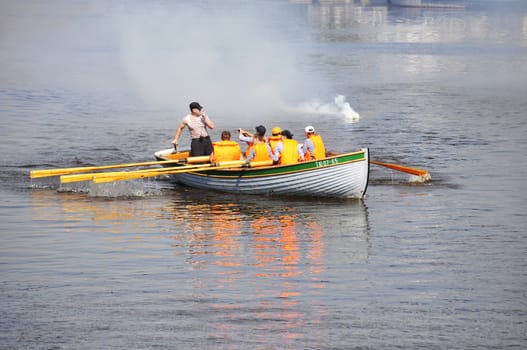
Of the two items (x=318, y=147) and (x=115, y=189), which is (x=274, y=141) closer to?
(x=318, y=147)

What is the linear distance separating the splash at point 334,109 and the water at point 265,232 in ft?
0.76

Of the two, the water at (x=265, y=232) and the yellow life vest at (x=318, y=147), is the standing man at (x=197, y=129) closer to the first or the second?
the water at (x=265, y=232)

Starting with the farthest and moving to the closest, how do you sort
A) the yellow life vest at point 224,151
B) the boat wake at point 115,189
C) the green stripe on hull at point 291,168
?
the boat wake at point 115,189, the yellow life vest at point 224,151, the green stripe on hull at point 291,168

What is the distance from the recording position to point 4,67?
265 feet

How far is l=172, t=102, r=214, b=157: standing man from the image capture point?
31.8 m

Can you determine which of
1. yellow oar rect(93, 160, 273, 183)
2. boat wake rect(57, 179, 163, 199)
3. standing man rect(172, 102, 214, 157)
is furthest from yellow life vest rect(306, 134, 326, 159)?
boat wake rect(57, 179, 163, 199)

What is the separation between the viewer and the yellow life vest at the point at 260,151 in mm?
30812

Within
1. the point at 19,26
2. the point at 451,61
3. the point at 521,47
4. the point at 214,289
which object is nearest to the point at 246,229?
the point at 214,289

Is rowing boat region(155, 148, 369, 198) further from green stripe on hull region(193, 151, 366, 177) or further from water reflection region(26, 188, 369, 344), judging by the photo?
water reflection region(26, 188, 369, 344)

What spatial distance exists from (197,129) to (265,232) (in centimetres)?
652

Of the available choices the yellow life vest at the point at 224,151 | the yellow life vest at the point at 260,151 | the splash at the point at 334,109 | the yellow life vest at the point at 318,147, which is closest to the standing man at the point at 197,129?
the yellow life vest at the point at 224,151

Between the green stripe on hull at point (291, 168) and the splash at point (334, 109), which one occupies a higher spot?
the splash at point (334, 109)

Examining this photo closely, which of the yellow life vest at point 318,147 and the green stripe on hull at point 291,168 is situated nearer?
the green stripe on hull at point 291,168

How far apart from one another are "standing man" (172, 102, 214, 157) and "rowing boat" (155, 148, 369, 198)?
3.00ft
